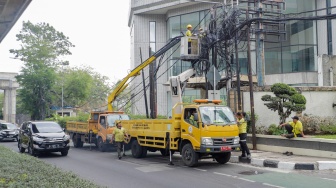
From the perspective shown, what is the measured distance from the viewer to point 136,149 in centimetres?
1612

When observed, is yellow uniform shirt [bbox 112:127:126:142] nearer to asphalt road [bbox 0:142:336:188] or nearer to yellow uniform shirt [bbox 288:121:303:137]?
asphalt road [bbox 0:142:336:188]

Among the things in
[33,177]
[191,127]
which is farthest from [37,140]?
[33,177]

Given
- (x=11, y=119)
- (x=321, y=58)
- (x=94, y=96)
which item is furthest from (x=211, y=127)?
(x=11, y=119)

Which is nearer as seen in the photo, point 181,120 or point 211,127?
point 211,127

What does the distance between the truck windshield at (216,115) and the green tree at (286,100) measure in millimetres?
3293

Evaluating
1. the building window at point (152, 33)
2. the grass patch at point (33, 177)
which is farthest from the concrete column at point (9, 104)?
the grass patch at point (33, 177)

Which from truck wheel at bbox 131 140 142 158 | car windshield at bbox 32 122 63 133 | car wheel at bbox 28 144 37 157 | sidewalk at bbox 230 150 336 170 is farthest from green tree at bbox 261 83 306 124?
car wheel at bbox 28 144 37 157

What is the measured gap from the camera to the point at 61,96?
47.9 meters

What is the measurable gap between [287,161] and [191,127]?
11.6ft

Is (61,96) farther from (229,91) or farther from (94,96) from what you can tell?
(229,91)

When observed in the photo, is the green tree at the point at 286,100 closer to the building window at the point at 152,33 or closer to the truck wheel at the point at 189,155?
the truck wheel at the point at 189,155

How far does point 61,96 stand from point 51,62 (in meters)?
4.72

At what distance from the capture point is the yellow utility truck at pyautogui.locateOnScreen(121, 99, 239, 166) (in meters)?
12.5

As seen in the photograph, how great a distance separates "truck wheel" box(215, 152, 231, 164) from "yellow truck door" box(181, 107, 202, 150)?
1.53 meters
